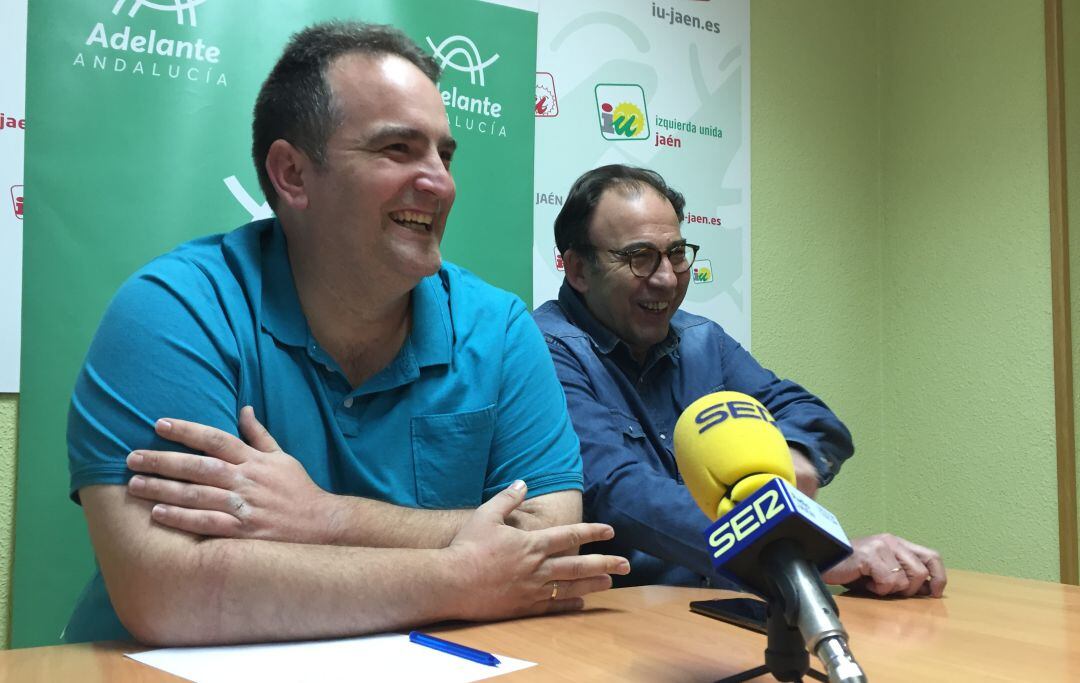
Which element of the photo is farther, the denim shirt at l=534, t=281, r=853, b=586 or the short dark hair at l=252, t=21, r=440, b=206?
the denim shirt at l=534, t=281, r=853, b=586

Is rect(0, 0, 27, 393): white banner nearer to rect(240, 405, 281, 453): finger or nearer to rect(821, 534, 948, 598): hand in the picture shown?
rect(240, 405, 281, 453): finger

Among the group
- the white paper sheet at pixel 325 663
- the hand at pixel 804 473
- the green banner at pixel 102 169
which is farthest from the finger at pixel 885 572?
the green banner at pixel 102 169

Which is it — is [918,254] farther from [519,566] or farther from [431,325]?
[519,566]

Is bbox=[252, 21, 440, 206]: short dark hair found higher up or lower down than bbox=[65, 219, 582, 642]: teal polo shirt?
higher up

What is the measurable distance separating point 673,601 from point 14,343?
1.36m

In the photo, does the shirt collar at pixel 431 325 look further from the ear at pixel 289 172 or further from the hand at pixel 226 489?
the hand at pixel 226 489

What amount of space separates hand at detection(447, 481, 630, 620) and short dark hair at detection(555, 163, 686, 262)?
111 cm

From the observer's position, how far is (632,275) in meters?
2.19

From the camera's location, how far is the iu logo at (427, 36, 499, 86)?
2348mm

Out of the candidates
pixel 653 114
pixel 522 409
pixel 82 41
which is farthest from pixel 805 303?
pixel 82 41


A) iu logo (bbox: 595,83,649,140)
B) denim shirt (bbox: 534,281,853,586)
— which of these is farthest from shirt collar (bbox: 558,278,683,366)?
iu logo (bbox: 595,83,649,140)

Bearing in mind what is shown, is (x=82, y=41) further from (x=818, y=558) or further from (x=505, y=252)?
(x=818, y=558)

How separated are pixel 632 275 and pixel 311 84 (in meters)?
0.93

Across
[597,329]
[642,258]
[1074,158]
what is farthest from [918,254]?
[597,329]
